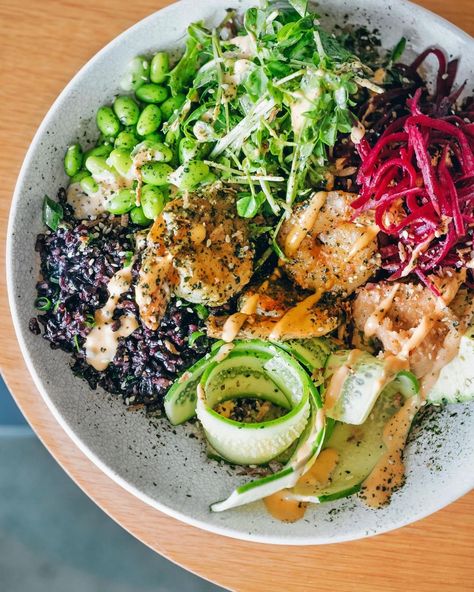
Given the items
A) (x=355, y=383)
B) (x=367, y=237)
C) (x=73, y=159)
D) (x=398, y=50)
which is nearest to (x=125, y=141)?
(x=73, y=159)

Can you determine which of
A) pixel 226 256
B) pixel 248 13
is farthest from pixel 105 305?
pixel 248 13

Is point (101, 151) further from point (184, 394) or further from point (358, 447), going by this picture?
point (358, 447)

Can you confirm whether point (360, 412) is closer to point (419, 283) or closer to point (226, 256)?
point (419, 283)

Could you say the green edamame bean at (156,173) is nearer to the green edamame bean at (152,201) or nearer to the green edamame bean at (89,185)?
the green edamame bean at (152,201)

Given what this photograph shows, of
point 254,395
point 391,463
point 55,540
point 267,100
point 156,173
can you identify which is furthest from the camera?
point 55,540

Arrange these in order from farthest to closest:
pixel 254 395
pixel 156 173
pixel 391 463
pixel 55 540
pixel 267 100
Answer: pixel 55 540
pixel 254 395
pixel 391 463
pixel 156 173
pixel 267 100

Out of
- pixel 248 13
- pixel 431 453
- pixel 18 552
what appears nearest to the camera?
pixel 248 13

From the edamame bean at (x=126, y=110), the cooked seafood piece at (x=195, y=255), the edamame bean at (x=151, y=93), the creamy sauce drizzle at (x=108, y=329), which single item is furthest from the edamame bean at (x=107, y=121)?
the creamy sauce drizzle at (x=108, y=329)
